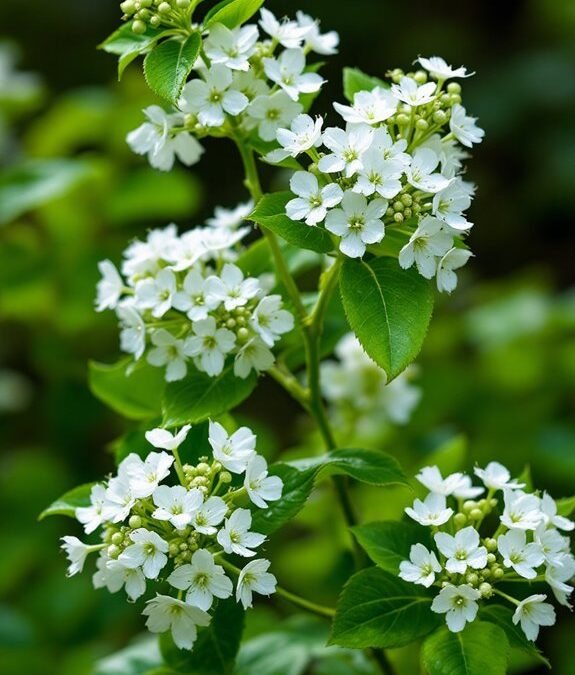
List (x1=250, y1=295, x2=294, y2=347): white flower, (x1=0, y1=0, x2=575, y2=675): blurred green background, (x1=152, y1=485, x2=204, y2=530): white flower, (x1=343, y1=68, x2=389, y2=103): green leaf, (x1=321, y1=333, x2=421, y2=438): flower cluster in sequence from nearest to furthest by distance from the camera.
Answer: (x1=152, y1=485, x2=204, y2=530): white flower
(x1=250, y1=295, x2=294, y2=347): white flower
(x1=343, y1=68, x2=389, y2=103): green leaf
(x1=321, y1=333, x2=421, y2=438): flower cluster
(x1=0, y1=0, x2=575, y2=675): blurred green background

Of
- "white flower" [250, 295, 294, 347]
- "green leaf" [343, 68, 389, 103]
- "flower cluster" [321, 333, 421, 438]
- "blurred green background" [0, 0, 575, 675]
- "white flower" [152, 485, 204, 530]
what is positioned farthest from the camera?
"blurred green background" [0, 0, 575, 675]

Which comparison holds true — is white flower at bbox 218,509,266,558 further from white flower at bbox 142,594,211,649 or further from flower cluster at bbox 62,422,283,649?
white flower at bbox 142,594,211,649

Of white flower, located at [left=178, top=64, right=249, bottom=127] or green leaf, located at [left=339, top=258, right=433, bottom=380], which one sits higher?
white flower, located at [left=178, top=64, right=249, bottom=127]

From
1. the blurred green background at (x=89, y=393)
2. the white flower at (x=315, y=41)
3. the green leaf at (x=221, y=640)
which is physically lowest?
the blurred green background at (x=89, y=393)

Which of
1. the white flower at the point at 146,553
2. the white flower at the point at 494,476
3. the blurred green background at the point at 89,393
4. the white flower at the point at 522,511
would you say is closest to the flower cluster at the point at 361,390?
the blurred green background at the point at 89,393

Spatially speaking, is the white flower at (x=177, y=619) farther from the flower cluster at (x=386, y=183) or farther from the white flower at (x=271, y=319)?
the flower cluster at (x=386, y=183)

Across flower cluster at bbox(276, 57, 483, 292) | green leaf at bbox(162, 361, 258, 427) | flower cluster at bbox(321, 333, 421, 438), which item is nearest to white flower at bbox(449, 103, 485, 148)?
flower cluster at bbox(276, 57, 483, 292)

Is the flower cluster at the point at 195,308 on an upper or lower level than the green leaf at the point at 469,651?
upper
